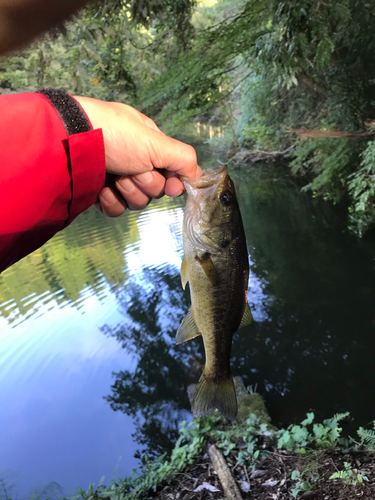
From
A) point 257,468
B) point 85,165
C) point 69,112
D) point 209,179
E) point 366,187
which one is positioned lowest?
point 257,468

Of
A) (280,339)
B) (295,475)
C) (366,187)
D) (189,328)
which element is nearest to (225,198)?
(189,328)

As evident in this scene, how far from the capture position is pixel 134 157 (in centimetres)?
132

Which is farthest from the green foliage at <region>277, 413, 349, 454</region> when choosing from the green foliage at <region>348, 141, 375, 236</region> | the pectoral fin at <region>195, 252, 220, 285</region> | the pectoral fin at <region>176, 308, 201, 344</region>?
the green foliage at <region>348, 141, 375, 236</region>

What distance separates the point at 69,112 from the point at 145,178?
52 centimetres

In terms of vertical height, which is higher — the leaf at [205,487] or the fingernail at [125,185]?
the fingernail at [125,185]

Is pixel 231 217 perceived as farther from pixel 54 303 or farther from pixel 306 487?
pixel 54 303

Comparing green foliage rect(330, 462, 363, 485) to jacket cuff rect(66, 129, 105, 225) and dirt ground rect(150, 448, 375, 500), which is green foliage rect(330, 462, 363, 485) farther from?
jacket cuff rect(66, 129, 105, 225)

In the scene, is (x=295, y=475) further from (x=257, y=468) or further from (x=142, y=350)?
(x=142, y=350)

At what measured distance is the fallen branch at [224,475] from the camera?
251 cm

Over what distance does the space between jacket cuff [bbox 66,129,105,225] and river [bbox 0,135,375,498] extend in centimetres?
359

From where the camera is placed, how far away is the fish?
5.46 feet

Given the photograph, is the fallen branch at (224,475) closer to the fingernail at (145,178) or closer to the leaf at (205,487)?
the leaf at (205,487)

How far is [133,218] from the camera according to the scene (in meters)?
12.8

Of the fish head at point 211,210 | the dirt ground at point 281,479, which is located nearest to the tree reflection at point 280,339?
the dirt ground at point 281,479
